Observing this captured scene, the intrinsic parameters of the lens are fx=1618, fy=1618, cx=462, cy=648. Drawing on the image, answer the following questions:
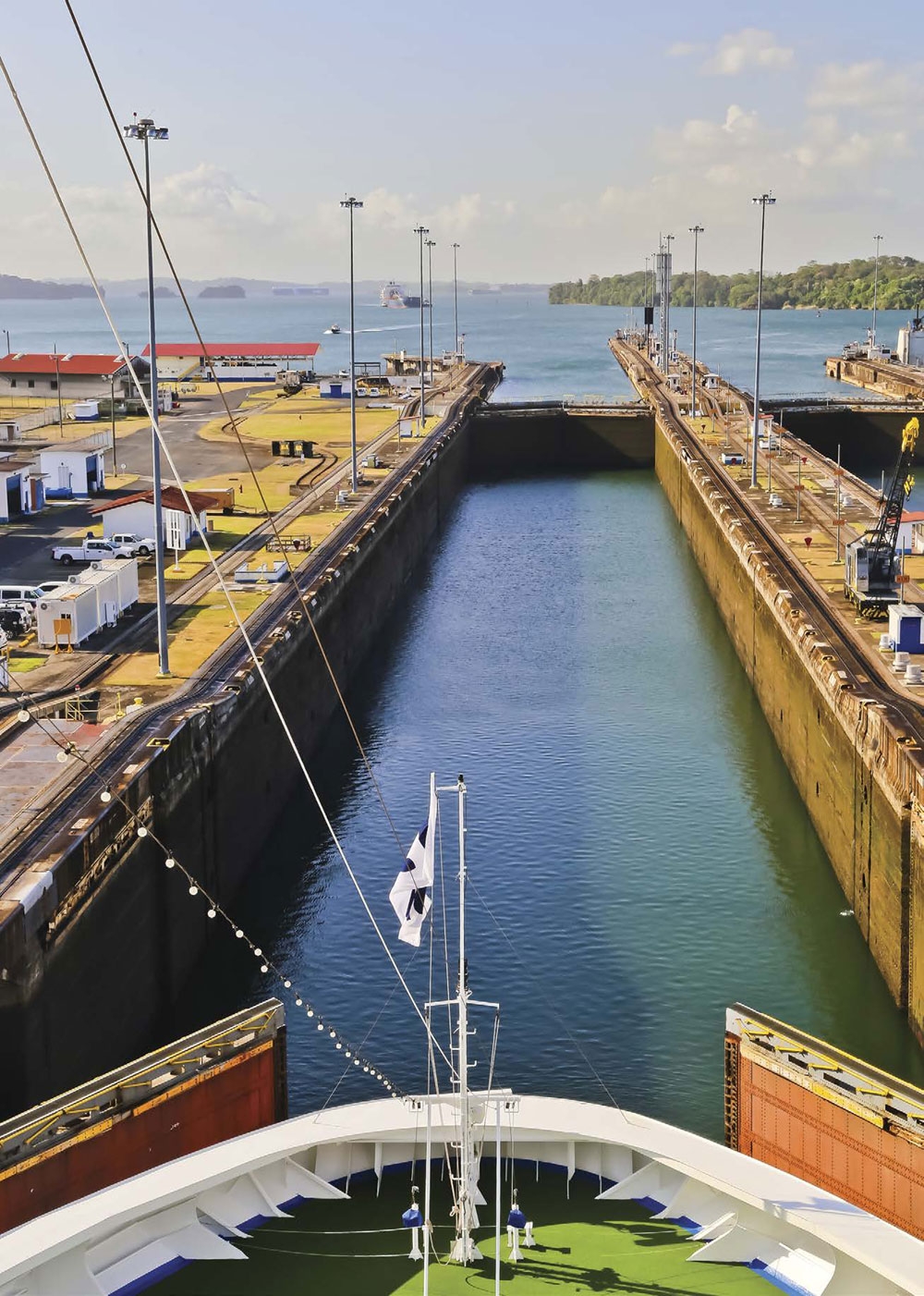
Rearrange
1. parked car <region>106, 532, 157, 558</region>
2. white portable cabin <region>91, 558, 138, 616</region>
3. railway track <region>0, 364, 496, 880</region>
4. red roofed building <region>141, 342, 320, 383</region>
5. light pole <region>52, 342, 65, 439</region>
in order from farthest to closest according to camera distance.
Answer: red roofed building <region>141, 342, 320, 383</region> → light pole <region>52, 342, 65, 439</region> → parked car <region>106, 532, 157, 558</region> → white portable cabin <region>91, 558, 138, 616</region> → railway track <region>0, 364, 496, 880</region>

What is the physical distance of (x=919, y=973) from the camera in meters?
30.8

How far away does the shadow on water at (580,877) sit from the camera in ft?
103

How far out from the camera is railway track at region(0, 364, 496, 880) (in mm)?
30828

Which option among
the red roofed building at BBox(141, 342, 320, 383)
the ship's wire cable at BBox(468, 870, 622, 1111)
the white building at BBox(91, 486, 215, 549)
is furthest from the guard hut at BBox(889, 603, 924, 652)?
the red roofed building at BBox(141, 342, 320, 383)

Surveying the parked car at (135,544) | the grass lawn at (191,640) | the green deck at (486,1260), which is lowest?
the green deck at (486,1260)

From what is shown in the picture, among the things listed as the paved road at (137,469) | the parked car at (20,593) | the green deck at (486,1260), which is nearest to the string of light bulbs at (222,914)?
the green deck at (486,1260)

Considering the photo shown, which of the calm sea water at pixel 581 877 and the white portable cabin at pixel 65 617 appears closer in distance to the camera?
the calm sea water at pixel 581 877

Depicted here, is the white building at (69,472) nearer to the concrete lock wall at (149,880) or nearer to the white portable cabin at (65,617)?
the concrete lock wall at (149,880)

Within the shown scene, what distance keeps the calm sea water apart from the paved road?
13.8m

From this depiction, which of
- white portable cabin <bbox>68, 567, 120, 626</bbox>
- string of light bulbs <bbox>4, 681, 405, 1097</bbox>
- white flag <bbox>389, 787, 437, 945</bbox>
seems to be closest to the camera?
white flag <bbox>389, 787, 437, 945</bbox>

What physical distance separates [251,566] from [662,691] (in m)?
15.3

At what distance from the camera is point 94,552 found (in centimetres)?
6038

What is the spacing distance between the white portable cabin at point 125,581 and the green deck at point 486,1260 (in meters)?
31.8

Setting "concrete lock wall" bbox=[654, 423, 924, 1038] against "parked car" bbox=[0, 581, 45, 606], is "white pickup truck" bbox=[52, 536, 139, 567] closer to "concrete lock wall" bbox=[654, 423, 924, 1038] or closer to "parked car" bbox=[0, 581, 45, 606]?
"parked car" bbox=[0, 581, 45, 606]
